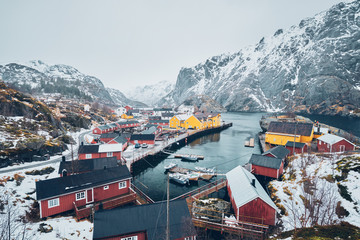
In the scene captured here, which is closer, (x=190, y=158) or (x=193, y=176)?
(x=193, y=176)

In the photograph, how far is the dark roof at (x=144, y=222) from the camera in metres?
14.6

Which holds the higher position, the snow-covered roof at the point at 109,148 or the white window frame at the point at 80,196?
the snow-covered roof at the point at 109,148

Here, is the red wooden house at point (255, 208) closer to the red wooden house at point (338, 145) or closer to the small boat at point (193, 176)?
the small boat at point (193, 176)

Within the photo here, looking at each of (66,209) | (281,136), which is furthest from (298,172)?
(66,209)

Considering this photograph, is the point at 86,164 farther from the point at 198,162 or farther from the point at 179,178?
the point at 198,162

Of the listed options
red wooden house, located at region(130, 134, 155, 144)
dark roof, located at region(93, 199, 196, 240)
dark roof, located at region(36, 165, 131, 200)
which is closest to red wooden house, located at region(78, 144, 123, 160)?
red wooden house, located at region(130, 134, 155, 144)

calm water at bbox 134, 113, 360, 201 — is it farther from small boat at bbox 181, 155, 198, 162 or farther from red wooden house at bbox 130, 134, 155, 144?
red wooden house at bbox 130, 134, 155, 144

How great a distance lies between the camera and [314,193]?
18625mm

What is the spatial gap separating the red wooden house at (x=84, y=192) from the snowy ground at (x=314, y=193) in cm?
1934

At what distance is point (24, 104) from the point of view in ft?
156

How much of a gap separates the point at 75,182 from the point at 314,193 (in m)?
26.8

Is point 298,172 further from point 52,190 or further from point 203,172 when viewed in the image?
point 52,190

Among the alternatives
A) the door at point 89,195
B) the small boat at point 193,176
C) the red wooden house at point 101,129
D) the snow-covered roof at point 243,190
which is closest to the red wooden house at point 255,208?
the snow-covered roof at point 243,190

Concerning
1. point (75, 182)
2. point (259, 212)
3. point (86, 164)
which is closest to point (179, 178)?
point (86, 164)
